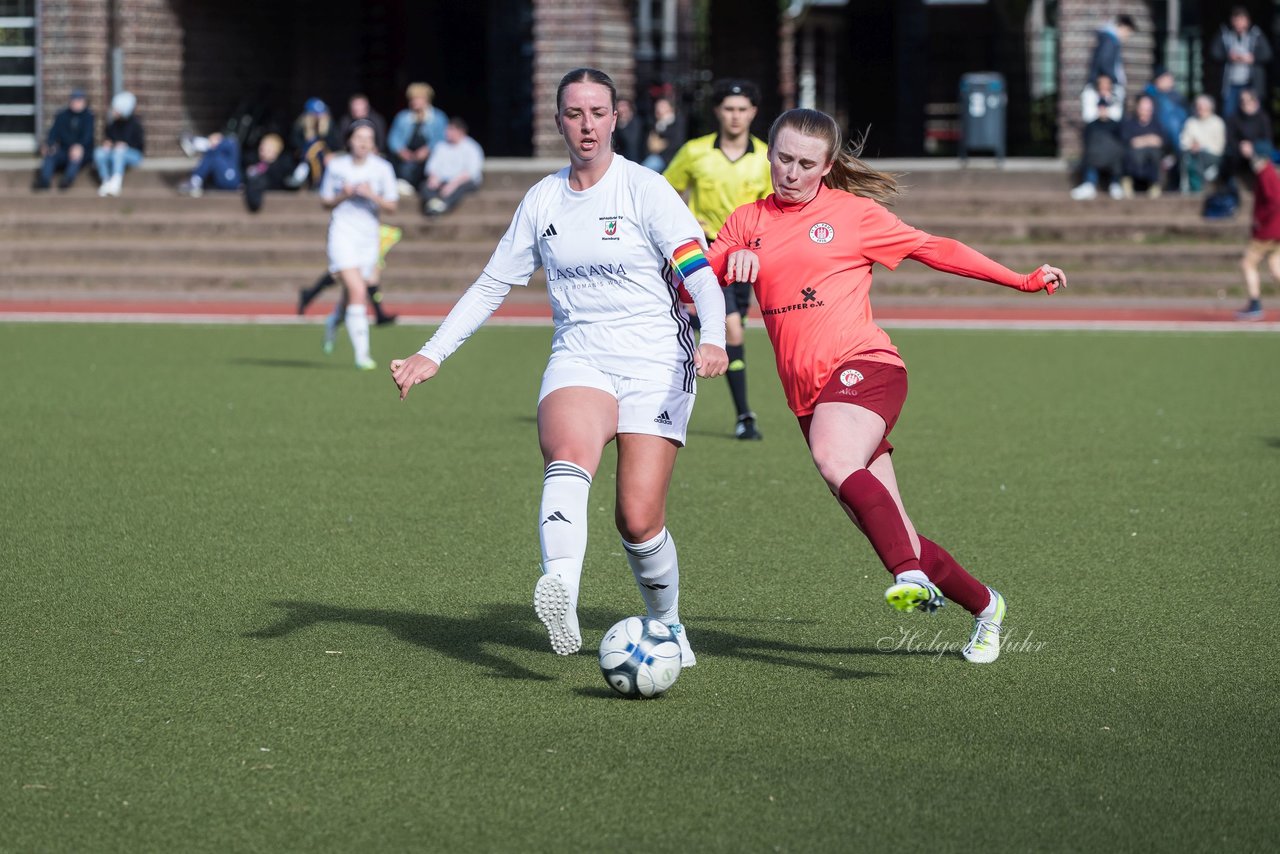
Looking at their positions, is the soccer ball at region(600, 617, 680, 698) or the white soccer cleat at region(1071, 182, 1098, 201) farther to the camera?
the white soccer cleat at region(1071, 182, 1098, 201)

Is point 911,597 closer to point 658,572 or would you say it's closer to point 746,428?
point 658,572

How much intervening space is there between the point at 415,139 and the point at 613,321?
2244cm

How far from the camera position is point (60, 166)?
2998 cm

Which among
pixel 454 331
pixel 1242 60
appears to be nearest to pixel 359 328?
pixel 454 331

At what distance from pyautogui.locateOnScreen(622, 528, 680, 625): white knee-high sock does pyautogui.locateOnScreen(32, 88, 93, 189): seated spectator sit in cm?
2487

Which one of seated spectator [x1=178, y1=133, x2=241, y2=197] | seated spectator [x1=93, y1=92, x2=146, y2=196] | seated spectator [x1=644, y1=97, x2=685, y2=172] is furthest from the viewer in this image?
seated spectator [x1=93, y1=92, x2=146, y2=196]

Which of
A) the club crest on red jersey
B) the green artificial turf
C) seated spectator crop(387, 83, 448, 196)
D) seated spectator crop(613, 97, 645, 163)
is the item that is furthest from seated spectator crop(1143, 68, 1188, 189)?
the club crest on red jersey

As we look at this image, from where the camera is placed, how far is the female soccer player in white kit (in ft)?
20.4

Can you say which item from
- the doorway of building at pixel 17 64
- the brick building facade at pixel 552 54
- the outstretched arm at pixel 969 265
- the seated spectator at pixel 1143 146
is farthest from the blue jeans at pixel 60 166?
the outstretched arm at pixel 969 265


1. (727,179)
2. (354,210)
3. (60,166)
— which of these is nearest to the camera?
(727,179)

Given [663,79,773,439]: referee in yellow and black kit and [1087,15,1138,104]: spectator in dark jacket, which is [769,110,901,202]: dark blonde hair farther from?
[1087,15,1138,104]: spectator in dark jacket

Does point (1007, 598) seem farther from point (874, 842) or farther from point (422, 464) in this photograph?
point (422, 464)

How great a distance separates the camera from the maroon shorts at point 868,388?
6.40 m

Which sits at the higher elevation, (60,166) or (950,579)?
(60,166)
